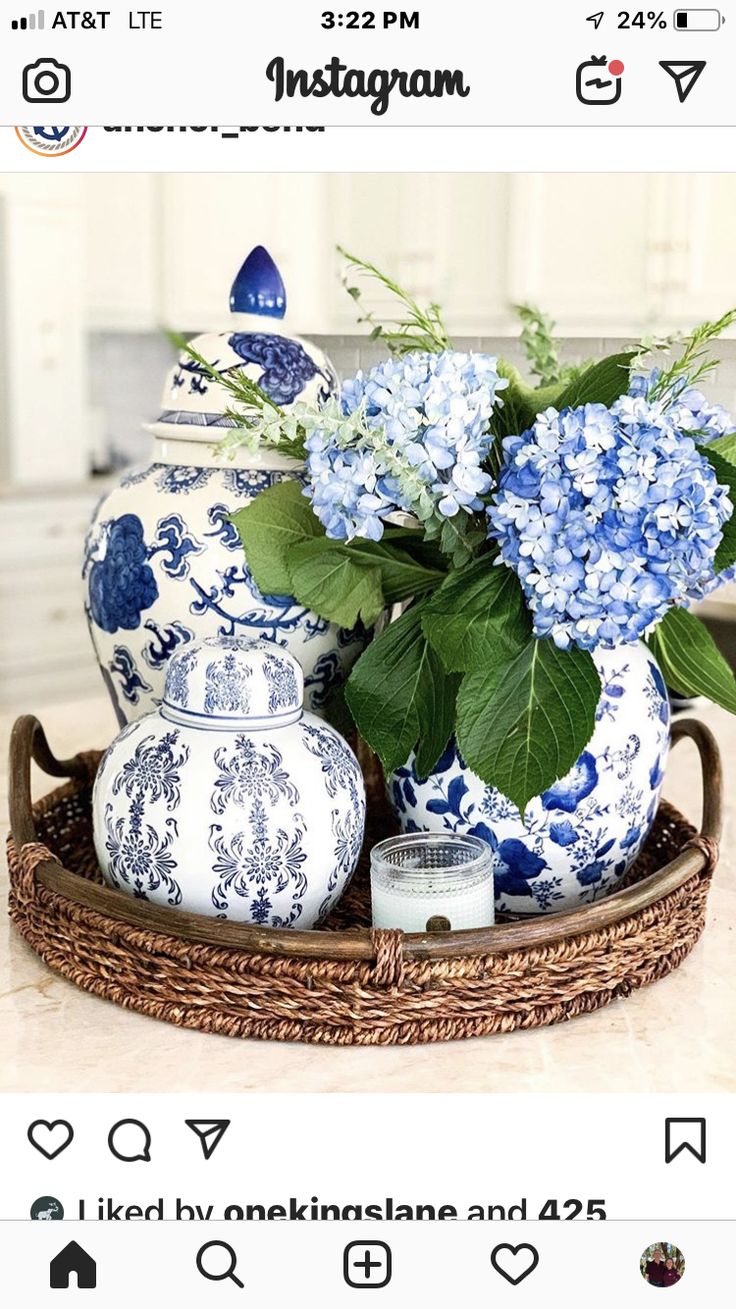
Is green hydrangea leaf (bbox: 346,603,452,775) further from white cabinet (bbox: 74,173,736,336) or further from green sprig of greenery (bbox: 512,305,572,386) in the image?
white cabinet (bbox: 74,173,736,336)

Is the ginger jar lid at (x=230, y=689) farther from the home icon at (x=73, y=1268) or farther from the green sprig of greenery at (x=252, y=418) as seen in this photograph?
the home icon at (x=73, y=1268)

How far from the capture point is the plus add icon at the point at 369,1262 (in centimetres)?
57

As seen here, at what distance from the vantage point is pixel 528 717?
0.66 metres

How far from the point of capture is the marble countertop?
599 millimetres

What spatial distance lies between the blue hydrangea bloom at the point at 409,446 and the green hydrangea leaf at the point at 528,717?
0.27ft

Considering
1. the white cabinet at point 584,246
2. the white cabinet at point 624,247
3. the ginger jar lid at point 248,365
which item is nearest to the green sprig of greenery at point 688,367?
the ginger jar lid at point 248,365

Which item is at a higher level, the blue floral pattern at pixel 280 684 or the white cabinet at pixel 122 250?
the white cabinet at pixel 122 250

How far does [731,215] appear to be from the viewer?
247 cm

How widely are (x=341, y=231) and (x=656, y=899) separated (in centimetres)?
264

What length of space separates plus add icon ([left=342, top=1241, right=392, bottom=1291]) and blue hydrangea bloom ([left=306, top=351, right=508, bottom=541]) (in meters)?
0.32

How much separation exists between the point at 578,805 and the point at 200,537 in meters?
0.26

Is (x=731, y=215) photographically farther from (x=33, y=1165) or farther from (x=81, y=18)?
(x=33, y=1165)

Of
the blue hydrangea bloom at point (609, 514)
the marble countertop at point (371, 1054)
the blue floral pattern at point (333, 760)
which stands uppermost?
the blue hydrangea bloom at point (609, 514)

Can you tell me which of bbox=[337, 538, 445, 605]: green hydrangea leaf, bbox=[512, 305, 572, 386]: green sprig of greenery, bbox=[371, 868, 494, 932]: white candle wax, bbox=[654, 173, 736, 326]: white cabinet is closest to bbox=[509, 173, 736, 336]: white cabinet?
bbox=[654, 173, 736, 326]: white cabinet
